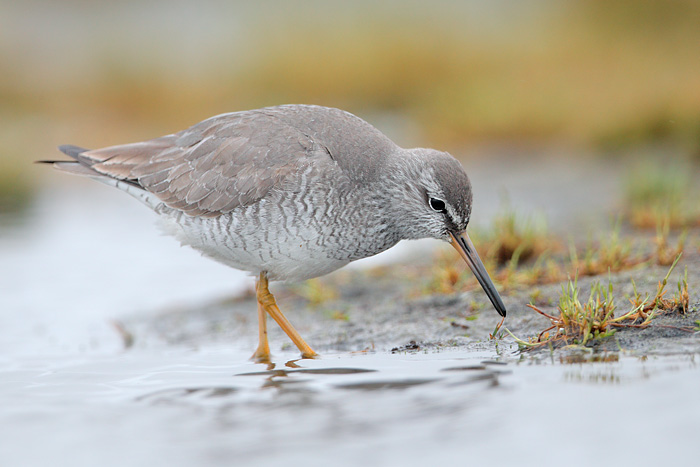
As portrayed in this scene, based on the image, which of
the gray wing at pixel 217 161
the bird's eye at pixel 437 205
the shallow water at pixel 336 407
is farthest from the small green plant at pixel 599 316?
the gray wing at pixel 217 161

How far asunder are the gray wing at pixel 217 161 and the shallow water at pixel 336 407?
1455 mm

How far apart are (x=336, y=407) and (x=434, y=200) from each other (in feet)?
7.86

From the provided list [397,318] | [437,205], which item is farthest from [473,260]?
[397,318]

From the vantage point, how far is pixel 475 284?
24.0 feet

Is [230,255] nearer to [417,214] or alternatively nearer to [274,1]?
[417,214]

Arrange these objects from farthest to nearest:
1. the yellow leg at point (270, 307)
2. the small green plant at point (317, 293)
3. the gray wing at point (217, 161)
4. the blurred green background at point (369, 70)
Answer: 1. the blurred green background at point (369, 70)
2. the small green plant at point (317, 293)
3. the yellow leg at point (270, 307)
4. the gray wing at point (217, 161)

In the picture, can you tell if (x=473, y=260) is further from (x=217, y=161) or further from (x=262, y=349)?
(x=217, y=161)

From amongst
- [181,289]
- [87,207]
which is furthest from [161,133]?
[181,289]

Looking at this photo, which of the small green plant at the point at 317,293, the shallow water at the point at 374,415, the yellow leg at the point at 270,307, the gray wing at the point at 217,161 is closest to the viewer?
the shallow water at the point at 374,415

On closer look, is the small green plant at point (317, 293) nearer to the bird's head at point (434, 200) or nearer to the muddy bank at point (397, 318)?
the muddy bank at point (397, 318)

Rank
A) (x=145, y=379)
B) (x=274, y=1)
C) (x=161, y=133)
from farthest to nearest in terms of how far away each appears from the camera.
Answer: (x=274, y=1), (x=161, y=133), (x=145, y=379)

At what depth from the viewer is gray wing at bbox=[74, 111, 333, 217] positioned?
6383 millimetres

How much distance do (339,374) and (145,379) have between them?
5.08 feet

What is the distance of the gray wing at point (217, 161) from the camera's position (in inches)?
251
